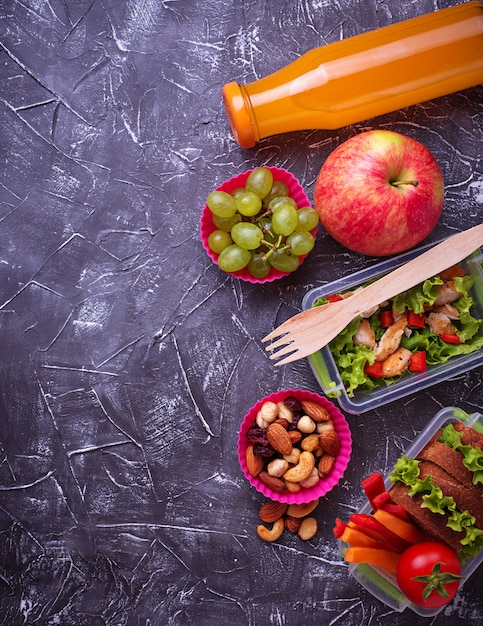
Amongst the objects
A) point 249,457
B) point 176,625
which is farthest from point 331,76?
point 176,625

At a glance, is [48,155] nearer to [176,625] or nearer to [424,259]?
[424,259]

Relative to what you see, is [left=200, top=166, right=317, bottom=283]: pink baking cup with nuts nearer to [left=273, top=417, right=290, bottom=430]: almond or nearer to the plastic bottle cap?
the plastic bottle cap

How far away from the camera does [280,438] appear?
109cm

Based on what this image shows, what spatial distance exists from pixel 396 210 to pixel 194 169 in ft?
1.33

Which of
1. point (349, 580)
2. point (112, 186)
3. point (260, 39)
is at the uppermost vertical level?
point (260, 39)

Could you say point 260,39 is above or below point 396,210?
above

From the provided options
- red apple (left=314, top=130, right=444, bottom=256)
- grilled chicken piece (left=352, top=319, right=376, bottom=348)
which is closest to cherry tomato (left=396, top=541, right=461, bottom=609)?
grilled chicken piece (left=352, top=319, right=376, bottom=348)

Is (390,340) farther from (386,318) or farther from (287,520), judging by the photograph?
(287,520)

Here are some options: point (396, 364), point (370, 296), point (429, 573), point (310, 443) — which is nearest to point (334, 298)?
point (370, 296)

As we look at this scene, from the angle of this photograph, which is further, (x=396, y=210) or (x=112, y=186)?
(x=112, y=186)

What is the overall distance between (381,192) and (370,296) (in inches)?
7.4

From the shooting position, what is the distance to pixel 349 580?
1.16 m

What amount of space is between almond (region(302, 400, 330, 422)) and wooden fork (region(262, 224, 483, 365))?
10cm

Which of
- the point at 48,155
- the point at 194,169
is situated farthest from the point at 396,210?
the point at 48,155
